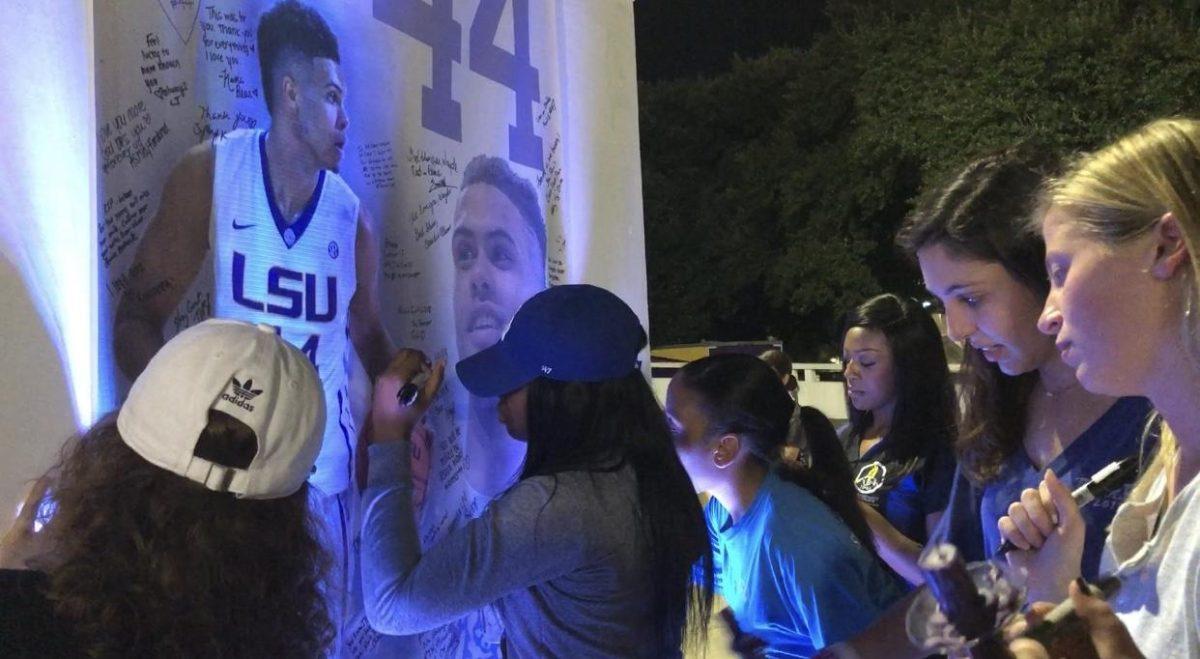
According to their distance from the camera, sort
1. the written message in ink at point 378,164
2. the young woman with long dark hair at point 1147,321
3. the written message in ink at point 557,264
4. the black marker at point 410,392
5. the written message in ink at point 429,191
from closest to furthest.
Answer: the young woman with long dark hair at point 1147,321, the black marker at point 410,392, the written message in ink at point 378,164, the written message in ink at point 429,191, the written message in ink at point 557,264

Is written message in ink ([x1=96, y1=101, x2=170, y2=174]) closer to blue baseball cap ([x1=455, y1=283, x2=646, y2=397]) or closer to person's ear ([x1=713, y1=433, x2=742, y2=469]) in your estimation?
blue baseball cap ([x1=455, y1=283, x2=646, y2=397])

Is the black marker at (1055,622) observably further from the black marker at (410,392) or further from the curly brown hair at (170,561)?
the black marker at (410,392)

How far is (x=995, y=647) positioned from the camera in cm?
88

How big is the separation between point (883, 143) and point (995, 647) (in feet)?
48.1

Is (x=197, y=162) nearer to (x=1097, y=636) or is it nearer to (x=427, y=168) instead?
(x=427, y=168)

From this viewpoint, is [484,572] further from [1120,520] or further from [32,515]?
[1120,520]

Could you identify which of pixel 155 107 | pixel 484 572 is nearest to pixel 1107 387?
pixel 484 572

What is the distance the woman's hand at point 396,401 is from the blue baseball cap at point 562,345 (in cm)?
15

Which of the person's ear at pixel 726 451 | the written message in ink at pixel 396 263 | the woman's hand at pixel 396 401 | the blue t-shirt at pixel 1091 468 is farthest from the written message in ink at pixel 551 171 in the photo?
the blue t-shirt at pixel 1091 468

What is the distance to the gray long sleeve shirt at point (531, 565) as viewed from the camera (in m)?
1.64

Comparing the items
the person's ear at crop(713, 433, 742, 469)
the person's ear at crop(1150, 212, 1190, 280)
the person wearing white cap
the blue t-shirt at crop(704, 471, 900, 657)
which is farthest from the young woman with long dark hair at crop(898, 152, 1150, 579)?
the person wearing white cap

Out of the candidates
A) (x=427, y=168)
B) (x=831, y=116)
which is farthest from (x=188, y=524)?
(x=831, y=116)

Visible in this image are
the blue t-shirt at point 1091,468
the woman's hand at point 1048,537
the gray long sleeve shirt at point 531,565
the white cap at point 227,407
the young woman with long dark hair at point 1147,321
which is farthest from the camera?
the gray long sleeve shirt at point 531,565

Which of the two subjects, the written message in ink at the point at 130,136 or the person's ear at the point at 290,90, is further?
the person's ear at the point at 290,90
